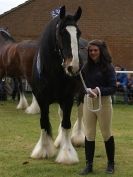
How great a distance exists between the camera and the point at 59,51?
6758mm

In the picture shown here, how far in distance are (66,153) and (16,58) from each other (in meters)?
7.17

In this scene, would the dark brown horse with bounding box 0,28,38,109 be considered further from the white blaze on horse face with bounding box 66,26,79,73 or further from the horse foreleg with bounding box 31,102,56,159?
the white blaze on horse face with bounding box 66,26,79,73

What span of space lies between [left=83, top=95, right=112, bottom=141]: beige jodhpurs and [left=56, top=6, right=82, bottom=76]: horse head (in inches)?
22.4

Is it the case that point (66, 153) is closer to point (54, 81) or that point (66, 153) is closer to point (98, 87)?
point (54, 81)

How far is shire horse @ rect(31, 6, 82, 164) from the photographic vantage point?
669 cm

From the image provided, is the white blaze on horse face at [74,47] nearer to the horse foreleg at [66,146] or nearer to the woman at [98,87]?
the woman at [98,87]

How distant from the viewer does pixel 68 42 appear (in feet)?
21.1

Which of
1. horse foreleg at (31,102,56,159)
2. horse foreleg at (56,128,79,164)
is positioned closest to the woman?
horse foreleg at (56,128,79,164)

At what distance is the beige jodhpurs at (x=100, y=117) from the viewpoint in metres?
6.58

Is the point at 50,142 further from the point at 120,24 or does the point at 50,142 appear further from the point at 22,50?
A: the point at 120,24

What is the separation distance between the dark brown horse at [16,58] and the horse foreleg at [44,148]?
517 cm

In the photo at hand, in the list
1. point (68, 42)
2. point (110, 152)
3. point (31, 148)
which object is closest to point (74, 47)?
point (68, 42)

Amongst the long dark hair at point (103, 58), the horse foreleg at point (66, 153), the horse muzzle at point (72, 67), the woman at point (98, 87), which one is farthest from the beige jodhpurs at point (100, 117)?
the horse foreleg at point (66, 153)

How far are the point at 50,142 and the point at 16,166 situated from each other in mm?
835
